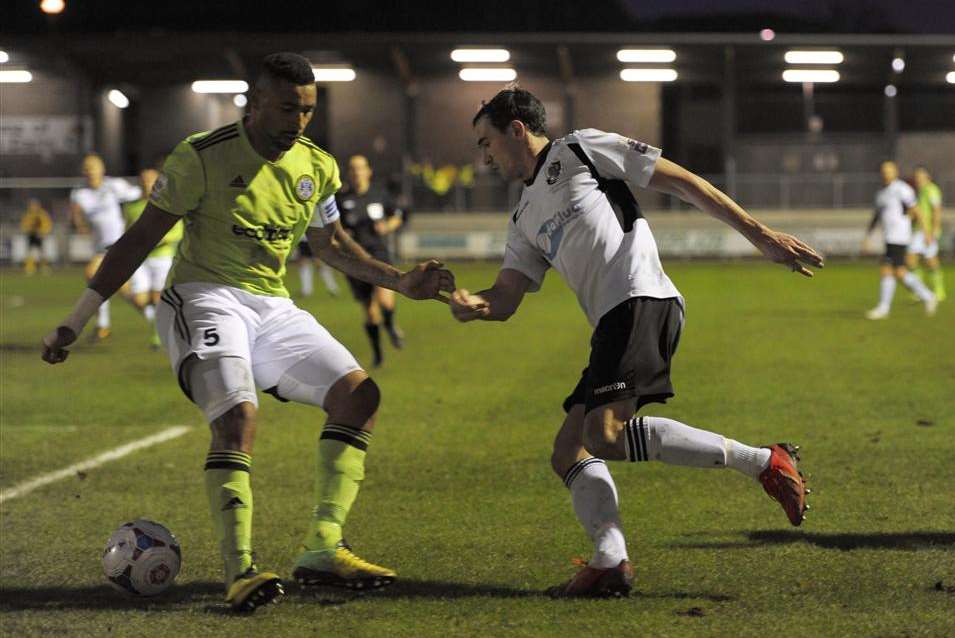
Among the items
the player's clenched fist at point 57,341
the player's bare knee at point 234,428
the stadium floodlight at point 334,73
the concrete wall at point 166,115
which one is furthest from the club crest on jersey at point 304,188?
the concrete wall at point 166,115

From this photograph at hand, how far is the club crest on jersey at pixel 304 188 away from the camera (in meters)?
5.54

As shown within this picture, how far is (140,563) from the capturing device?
5371 millimetres

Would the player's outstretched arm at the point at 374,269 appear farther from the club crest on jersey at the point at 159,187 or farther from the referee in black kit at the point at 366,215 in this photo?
the referee in black kit at the point at 366,215

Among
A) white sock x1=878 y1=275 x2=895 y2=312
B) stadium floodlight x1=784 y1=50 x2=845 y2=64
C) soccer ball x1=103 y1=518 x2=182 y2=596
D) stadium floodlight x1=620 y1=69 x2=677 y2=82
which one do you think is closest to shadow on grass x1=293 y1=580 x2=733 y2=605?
soccer ball x1=103 y1=518 x2=182 y2=596

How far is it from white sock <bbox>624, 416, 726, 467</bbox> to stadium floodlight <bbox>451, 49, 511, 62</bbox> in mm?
39409

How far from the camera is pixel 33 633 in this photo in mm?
4879

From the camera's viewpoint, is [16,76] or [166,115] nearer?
[16,76]

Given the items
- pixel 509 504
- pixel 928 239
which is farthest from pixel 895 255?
pixel 509 504

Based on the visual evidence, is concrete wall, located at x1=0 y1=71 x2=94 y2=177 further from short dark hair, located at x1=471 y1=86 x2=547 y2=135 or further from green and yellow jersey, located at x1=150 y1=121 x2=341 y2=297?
short dark hair, located at x1=471 y1=86 x2=547 y2=135

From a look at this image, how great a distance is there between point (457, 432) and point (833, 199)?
33.6 metres

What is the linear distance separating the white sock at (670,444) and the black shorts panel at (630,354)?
0.39 feet

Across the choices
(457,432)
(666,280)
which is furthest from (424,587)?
(457,432)

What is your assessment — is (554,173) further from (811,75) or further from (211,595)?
(811,75)

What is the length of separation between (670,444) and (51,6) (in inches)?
446
